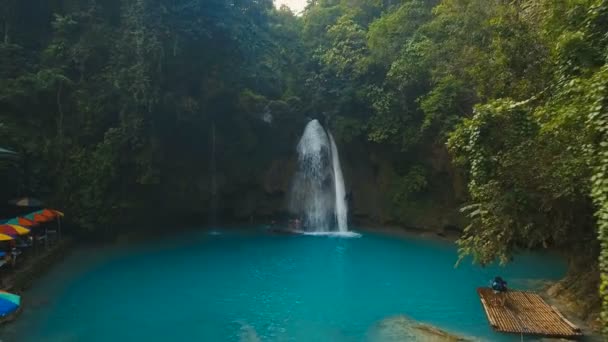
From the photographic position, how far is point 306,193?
24.6 m

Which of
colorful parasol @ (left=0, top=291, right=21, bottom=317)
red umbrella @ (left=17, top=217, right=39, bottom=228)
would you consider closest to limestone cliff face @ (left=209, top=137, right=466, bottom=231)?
red umbrella @ (left=17, top=217, right=39, bottom=228)

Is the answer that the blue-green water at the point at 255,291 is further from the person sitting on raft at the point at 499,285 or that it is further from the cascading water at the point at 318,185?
the cascading water at the point at 318,185

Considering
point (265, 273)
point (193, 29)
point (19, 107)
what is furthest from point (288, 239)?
point (19, 107)

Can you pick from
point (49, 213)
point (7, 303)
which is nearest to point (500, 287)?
point (7, 303)

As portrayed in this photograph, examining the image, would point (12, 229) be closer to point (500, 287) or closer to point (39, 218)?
point (39, 218)

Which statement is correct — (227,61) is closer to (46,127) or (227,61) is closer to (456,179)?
(46,127)

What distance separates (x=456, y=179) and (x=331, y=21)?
15133 millimetres

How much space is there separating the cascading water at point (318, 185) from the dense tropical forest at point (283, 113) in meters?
0.77

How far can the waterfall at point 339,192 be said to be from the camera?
24141mm

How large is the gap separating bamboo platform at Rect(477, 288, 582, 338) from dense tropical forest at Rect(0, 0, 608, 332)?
3.43ft

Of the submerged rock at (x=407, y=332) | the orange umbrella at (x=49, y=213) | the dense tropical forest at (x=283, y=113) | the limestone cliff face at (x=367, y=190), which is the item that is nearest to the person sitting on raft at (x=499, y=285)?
the dense tropical forest at (x=283, y=113)

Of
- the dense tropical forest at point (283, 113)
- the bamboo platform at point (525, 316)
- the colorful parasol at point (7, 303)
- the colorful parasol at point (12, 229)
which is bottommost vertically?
the bamboo platform at point (525, 316)

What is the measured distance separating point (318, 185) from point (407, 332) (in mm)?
14734

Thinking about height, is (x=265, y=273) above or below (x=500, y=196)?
below
